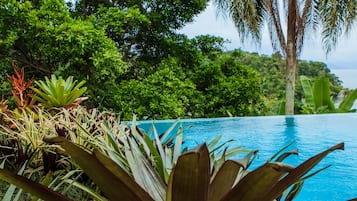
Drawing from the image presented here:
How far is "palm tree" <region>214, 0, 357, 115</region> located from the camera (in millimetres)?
9078

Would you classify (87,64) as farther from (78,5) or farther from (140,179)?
(140,179)

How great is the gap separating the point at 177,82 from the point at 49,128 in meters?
6.66

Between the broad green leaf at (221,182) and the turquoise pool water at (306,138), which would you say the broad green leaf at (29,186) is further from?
the turquoise pool water at (306,138)

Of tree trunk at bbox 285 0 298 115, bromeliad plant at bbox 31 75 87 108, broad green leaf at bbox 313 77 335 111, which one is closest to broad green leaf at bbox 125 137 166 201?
bromeliad plant at bbox 31 75 87 108

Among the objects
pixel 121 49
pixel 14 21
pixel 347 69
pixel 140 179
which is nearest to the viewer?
pixel 140 179

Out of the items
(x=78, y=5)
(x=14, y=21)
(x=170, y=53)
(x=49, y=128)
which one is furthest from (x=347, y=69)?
(x=49, y=128)

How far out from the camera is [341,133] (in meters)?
6.75

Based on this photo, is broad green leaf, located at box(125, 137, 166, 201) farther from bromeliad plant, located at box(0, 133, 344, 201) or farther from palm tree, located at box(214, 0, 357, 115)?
palm tree, located at box(214, 0, 357, 115)

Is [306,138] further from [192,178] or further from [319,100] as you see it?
[192,178]

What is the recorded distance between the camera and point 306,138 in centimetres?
635

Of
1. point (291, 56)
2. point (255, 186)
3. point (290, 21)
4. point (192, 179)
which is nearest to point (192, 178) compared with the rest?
point (192, 179)

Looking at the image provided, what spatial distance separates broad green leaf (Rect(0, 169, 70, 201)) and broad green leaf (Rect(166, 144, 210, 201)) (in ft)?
0.97

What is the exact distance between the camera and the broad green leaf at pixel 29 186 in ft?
2.53

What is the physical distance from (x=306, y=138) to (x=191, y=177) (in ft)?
20.1
